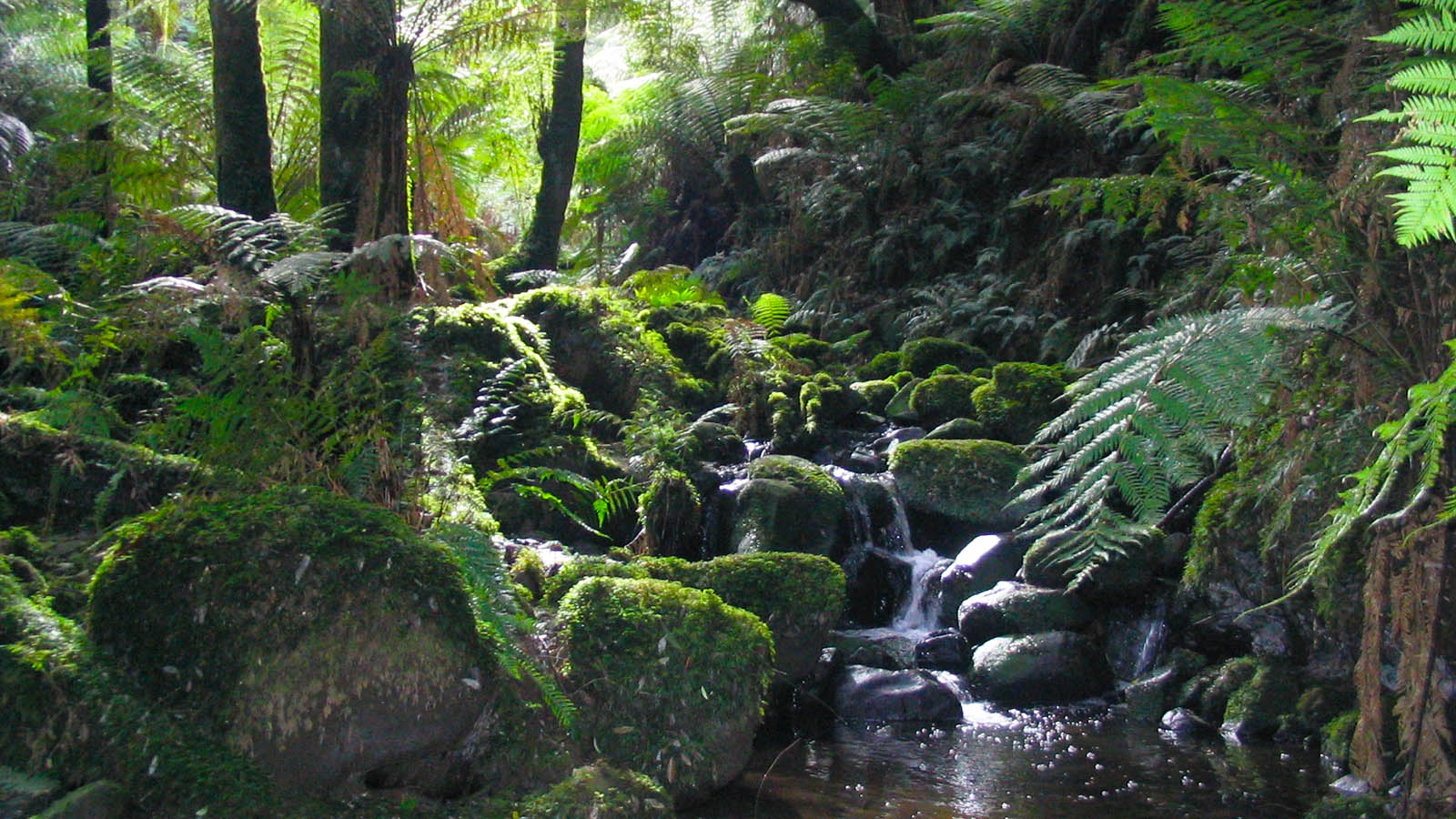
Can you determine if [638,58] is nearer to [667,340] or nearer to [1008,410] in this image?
[667,340]

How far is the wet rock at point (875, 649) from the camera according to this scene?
17.6ft

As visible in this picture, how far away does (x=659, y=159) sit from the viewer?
1381 centimetres

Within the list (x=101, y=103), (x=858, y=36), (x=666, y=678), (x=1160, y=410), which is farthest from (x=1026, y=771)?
(x=858, y=36)

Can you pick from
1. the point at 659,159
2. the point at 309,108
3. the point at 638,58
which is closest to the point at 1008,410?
the point at 309,108

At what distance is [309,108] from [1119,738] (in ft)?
20.4

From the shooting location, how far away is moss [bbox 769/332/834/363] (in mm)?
8938

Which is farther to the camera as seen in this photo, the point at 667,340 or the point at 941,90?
the point at 941,90

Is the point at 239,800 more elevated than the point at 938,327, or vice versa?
the point at 938,327

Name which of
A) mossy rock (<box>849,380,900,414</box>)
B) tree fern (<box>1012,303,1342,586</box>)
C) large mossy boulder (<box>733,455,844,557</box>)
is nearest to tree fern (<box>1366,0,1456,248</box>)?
tree fern (<box>1012,303,1342,586</box>)

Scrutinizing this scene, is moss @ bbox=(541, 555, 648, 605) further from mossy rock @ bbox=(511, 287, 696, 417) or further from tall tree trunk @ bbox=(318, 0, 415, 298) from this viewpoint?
mossy rock @ bbox=(511, 287, 696, 417)

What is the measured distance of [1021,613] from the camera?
5.57 meters

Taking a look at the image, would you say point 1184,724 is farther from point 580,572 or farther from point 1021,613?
point 580,572

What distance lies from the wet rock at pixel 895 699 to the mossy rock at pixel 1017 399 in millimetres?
2467

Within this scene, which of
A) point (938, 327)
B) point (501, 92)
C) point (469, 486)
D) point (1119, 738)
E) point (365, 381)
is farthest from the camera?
point (938, 327)
